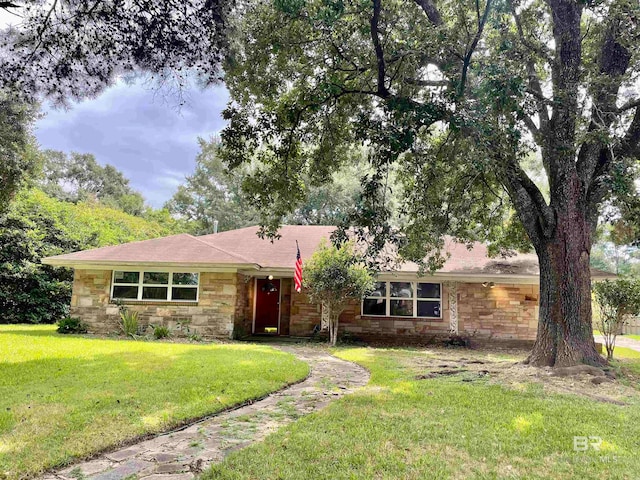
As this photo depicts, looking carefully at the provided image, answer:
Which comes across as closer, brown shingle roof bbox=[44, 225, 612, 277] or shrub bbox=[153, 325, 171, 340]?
shrub bbox=[153, 325, 171, 340]

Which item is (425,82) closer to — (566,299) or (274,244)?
(566,299)

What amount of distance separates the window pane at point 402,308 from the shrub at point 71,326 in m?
9.81

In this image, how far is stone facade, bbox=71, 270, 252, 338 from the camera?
13.1m

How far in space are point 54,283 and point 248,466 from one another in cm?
1675

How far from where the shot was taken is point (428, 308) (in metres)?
14.1

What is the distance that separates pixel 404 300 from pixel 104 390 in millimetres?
10291

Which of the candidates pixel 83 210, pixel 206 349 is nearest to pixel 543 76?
pixel 206 349

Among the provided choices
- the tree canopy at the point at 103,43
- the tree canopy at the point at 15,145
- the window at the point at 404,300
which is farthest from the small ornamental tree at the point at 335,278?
the tree canopy at the point at 15,145

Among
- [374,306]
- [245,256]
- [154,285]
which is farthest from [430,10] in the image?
[154,285]

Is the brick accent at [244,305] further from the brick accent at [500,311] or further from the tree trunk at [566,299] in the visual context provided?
the tree trunk at [566,299]

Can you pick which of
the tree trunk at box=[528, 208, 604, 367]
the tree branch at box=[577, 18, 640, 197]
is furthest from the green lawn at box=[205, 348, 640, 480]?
the tree branch at box=[577, 18, 640, 197]

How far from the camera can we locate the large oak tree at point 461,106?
5727 millimetres

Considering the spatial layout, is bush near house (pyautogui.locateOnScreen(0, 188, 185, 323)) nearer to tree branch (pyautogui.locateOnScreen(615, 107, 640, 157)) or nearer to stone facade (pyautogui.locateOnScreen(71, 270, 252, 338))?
stone facade (pyautogui.locateOnScreen(71, 270, 252, 338))

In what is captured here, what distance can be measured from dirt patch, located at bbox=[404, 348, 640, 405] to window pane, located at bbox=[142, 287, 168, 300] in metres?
8.27
